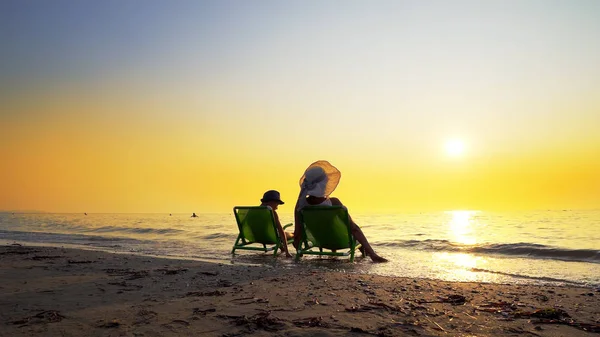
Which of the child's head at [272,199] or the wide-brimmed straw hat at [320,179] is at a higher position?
the wide-brimmed straw hat at [320,179]

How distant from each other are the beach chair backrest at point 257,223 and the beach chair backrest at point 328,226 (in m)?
1.12

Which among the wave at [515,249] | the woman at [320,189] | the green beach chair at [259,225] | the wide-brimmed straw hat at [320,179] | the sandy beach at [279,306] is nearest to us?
the sandy beach at [279,306]

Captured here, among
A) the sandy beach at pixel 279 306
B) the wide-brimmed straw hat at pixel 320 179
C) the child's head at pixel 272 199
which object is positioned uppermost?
the wide-brimmed straw hat at pixel 320 179

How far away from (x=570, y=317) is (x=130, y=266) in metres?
5.98

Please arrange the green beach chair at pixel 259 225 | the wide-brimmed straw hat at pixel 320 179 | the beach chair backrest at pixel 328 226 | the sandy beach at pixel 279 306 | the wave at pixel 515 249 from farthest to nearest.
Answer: the wave at pixel 515 249 → the green beach chair at pixel 259 225 → the wide-brimmed straw hat at pixel 320 179 → the beach chair backrest at pixel 328 226 → the sandy beach at pixel 279 306

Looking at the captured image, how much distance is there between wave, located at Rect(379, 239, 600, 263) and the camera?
9508 mm

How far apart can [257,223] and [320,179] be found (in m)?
1.92

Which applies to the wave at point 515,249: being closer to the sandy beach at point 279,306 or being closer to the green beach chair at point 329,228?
the green beach chair at point 329,228

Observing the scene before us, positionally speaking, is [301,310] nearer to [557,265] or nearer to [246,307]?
[246,307]

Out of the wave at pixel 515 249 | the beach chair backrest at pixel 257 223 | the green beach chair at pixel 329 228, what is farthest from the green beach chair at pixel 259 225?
the wave at pixel 515 249

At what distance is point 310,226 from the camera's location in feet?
27.0

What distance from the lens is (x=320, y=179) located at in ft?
28.3

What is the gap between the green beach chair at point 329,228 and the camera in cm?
785

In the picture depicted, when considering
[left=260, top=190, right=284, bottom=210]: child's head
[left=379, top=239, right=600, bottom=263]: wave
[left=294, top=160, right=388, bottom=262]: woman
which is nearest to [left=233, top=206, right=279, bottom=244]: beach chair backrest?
[left=260, top=190, right=284, bottom=210]: child's head
